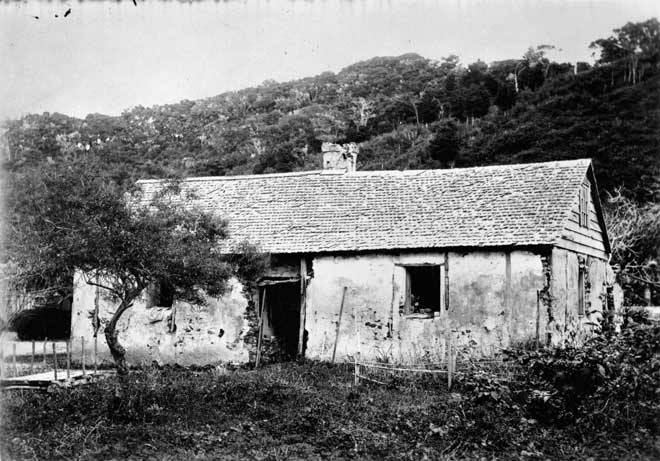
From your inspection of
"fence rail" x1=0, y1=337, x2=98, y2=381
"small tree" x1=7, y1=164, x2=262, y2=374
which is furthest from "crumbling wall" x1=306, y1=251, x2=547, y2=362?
"fence rail" x1=0, y1=337, x2=98, y2=381

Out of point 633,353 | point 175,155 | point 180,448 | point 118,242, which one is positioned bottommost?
point 180,448

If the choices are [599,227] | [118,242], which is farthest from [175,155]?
[118,242]

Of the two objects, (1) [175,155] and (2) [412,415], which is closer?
(2) [412,415]

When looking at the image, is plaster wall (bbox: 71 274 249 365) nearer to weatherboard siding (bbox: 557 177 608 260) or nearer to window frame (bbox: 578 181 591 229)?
weatherboard siding (bbox: 557 177 608 260)

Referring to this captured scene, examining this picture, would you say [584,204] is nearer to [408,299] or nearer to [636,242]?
[408,299]

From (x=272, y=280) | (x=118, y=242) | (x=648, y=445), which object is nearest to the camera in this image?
(x=648, y=445)

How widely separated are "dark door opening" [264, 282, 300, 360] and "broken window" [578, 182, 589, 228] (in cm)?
833

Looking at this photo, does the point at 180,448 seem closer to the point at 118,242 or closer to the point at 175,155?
the point at 118,242

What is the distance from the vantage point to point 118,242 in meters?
12.7

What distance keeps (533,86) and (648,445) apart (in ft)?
174

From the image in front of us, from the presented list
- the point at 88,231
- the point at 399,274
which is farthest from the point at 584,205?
the point at 88,231

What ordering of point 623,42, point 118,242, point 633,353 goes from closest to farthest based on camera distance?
point 633,353 → point 118,242 → point 623,42

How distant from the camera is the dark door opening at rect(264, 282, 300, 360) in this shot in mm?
19859

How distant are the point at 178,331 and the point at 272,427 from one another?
29.6ft
